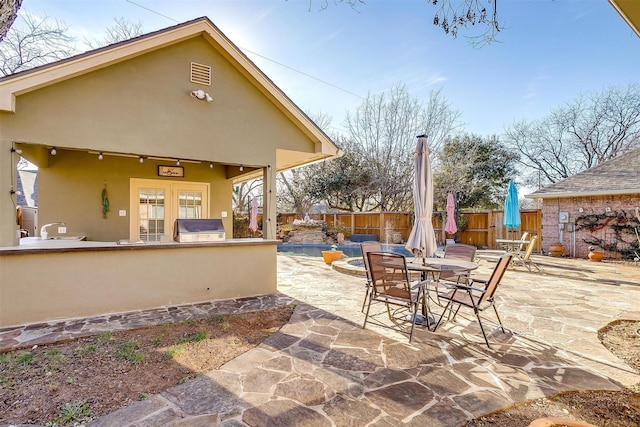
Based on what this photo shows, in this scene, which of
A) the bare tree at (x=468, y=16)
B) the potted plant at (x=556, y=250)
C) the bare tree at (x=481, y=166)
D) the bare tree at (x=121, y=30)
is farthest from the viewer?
the bare tree at (x=481, y=166)

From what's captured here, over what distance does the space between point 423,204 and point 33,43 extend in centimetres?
1506

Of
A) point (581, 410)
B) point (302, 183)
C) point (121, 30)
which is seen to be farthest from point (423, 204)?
point (302, 183)

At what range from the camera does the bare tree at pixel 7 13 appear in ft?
5.71

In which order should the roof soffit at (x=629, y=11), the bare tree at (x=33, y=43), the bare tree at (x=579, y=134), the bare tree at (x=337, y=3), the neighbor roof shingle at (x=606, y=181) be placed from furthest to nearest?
the bare tree at (x=579, y=134) < the neighbor roof shingle at (x=606, y=181) < the bare tree at (x=33, y=43) < the bare tree at (x=337, y=3) < the roof soffit at (x=629, y=11)

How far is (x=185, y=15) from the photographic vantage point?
7086mm

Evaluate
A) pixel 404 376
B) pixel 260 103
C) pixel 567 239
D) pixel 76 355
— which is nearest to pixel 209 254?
pixel 76 355

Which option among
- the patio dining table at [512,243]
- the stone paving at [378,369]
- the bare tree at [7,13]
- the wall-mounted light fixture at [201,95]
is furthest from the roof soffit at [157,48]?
the patio dining table at [512,243]

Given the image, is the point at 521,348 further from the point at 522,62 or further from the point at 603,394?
the point at 522,62

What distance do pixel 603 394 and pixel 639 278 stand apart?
784cm

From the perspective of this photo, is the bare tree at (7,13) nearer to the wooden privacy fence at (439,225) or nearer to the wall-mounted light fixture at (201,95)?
the wall-mounted light fixture at (201,95)

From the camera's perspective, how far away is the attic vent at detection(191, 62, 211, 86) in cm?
552

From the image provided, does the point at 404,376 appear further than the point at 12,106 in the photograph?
No

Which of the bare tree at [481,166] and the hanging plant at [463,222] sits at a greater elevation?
the bare tree at [481,166]

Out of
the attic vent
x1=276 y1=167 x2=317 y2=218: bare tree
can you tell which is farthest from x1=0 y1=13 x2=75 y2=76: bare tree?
x1=276 y1=167 x2=317 y2=218: bare tree
